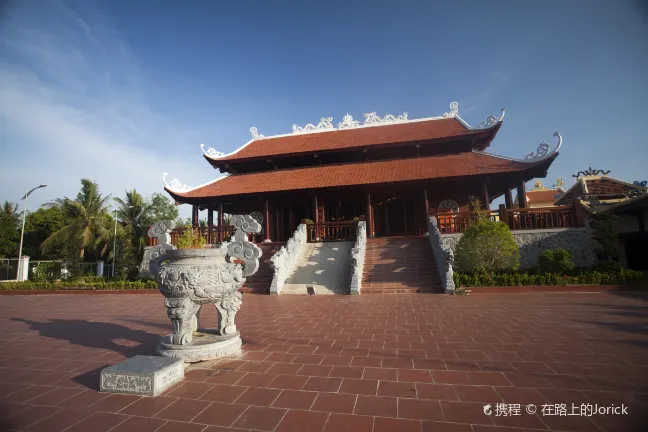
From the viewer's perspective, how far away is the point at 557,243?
11.1 meters

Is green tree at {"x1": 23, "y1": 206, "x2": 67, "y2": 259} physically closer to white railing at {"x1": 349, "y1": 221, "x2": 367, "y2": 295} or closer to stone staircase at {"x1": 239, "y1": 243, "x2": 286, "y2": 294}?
stone staircase at {"x1": 239, "y1": 243, "x2": 286, "y2": 294}

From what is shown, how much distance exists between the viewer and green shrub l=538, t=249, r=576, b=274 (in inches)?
374

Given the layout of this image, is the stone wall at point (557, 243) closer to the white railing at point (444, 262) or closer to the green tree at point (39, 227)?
the white railing at point (444, 262)

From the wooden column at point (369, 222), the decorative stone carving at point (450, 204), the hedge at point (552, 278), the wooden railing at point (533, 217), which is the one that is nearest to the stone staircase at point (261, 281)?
the wooden column at point (369, 222)

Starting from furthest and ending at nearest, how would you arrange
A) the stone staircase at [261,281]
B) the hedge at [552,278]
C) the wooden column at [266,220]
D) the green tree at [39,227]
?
the green tree at [39,227] → the wooden column at [266,220] → the stone staircase at [261,281] → the hedge at [552,278]

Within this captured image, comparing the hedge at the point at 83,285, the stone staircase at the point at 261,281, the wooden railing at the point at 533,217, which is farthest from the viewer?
the hedge at the point at 83,285

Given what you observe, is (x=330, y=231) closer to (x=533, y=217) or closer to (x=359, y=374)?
(x=533, y=217)

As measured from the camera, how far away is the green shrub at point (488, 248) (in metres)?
9.45

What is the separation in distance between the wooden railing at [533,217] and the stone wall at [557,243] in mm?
265

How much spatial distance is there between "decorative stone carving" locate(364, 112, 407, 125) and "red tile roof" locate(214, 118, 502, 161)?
299 mm

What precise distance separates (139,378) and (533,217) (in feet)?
43.0

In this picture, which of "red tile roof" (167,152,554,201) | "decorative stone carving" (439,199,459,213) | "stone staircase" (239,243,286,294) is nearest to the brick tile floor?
"stone staircase" (239,243,286,294)

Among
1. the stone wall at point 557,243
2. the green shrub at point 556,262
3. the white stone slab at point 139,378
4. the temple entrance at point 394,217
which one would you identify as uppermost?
the temple entrance at point 394,217

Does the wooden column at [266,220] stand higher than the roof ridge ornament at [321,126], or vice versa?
the roof ridge ornament at [321,126]
